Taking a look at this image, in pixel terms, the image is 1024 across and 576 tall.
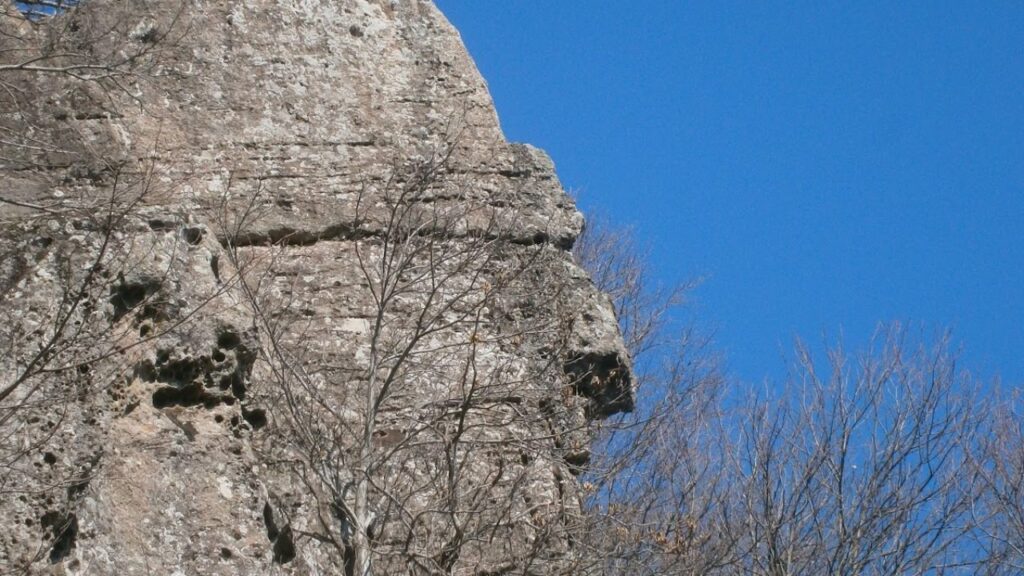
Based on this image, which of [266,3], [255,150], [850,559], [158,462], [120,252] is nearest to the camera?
[158,462]

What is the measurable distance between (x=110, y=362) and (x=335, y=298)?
6.10ft

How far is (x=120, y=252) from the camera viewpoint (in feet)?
26.5

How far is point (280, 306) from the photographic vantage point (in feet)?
30.1

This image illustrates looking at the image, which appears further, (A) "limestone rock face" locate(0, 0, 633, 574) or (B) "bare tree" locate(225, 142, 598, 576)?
(B) "bare tree" locate(225, 142, 598, 576)

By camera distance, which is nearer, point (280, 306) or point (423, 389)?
point (423, 389)

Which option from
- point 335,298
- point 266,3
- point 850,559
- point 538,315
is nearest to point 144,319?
point 335,298

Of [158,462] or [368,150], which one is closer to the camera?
[158,462]

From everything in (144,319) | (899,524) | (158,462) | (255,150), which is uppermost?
(899,524)

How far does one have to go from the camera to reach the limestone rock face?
743 centimetres

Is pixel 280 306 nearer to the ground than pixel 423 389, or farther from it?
farther from it

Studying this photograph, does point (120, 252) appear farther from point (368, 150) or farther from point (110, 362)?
point (368, 150)

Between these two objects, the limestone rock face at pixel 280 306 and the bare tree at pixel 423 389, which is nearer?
the limestone rock face at pixel 280 306

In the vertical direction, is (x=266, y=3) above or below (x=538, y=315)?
above

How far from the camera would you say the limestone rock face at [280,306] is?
7434 millimetres
